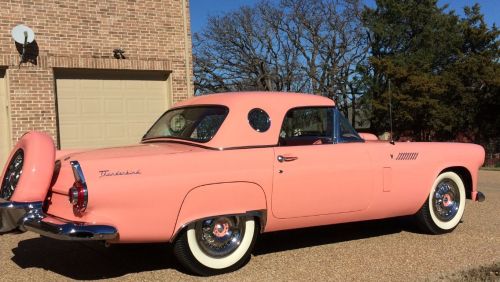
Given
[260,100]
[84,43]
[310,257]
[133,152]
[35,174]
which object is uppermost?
[84,43]

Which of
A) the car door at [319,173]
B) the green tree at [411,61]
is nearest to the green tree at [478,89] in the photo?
the green tree at [411,61]

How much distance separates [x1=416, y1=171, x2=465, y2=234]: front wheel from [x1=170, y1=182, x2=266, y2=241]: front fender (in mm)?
2225

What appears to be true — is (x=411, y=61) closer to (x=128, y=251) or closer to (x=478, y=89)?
(x=478, y=89)

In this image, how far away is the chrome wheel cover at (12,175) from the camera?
475 centimetres

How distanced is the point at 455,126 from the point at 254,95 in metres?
29.2

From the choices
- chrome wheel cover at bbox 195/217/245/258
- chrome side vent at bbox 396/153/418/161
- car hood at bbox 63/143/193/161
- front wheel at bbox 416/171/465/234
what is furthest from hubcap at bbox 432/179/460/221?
car hood at bbox 63/143/193/161

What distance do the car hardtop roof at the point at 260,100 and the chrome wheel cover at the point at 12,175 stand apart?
1.73 metres

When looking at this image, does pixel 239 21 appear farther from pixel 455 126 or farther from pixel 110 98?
pixel 110 98

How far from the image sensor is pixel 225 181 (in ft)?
15.5

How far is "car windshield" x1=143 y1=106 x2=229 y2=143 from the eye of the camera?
203 inches

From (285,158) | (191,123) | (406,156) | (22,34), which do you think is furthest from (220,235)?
(22,34)

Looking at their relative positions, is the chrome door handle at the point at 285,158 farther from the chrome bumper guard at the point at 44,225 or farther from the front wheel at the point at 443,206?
the front wheel at the point at 443,206

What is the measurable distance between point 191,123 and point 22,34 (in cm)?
584

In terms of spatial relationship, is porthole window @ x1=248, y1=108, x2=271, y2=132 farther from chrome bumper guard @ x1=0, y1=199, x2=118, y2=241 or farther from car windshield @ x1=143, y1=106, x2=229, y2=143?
chrome bumper guard @ x1=0, y1=199, x2=118, y2=241
